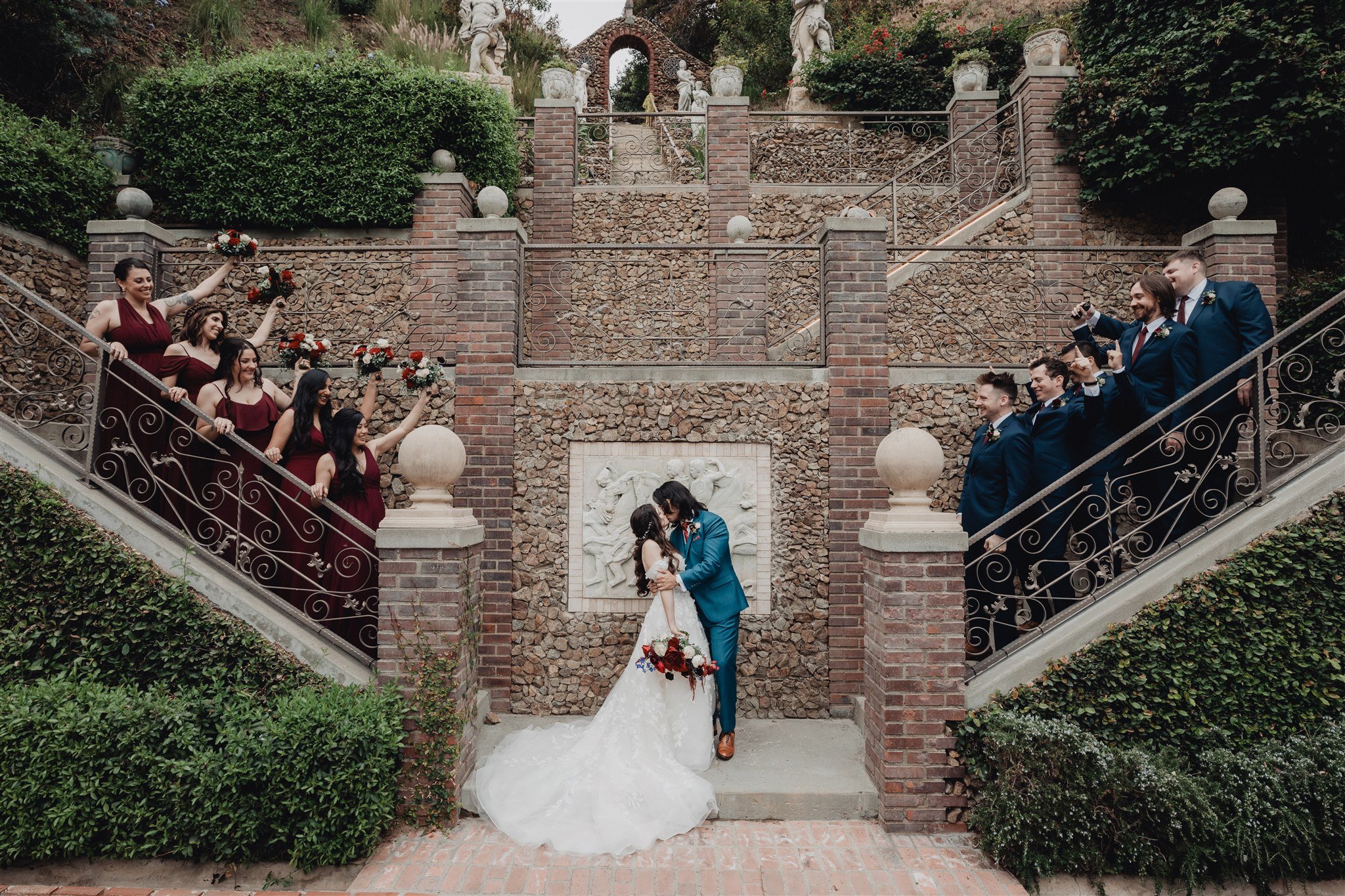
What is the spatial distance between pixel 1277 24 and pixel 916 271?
181 inches

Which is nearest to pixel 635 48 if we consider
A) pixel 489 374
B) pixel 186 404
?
pixel 489 374

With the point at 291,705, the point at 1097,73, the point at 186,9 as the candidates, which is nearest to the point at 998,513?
the point at 291,705

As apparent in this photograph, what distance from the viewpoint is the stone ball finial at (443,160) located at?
343 inches

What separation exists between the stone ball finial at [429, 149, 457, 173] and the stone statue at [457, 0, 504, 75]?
13.5 feet

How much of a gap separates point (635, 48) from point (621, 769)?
1085 inches

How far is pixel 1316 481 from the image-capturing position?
4.45 metres

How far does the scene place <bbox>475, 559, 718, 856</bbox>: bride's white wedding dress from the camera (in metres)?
4.23

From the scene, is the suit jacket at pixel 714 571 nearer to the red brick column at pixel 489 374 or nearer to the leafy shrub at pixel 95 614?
the red brick column at pixel 489 374

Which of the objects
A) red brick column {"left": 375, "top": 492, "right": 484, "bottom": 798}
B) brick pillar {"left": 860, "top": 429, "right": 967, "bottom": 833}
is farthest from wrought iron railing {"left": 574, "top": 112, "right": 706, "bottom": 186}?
brick pillar {"left": 860, "top": 429, "right": 967, "bottom": 833}

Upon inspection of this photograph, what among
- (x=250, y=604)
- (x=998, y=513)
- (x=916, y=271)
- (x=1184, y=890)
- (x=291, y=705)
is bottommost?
(x=1184, y=890)

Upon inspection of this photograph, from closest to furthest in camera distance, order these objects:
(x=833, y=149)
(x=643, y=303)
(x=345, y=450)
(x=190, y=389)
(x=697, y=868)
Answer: (x=697, y=868) → (x=345, y=450) → (x=190, y=389) → (x=643, y=303) → (x=833, y=149)

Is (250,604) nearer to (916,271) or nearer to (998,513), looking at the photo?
(998,513)

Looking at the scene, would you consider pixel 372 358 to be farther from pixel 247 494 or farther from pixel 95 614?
pixel 95 614

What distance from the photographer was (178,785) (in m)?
3.90
